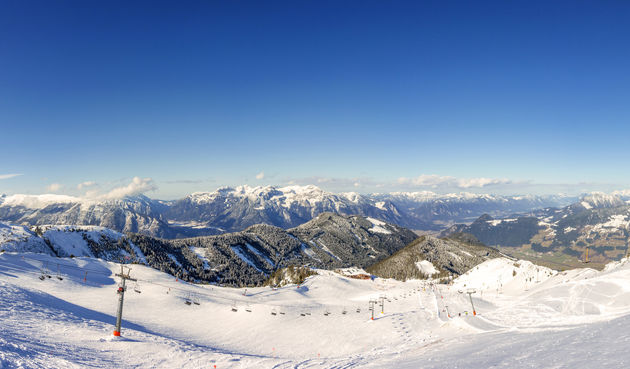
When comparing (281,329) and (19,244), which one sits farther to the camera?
(19,244)

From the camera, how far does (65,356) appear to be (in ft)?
78.0

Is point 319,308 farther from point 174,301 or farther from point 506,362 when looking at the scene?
point 506,362

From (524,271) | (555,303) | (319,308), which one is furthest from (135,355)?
(524,271)

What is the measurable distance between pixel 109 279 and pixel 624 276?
123 meters

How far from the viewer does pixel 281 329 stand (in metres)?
60.0

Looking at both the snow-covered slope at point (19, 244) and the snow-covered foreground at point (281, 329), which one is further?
the snow-covered slope at point (19, 244)

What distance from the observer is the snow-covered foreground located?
2234 cm

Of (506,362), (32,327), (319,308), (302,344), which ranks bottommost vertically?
(319,308)

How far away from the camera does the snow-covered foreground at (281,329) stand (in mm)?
22344

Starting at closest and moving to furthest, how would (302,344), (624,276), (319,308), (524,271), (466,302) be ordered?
(302,344), (624,276), (319,308), (466,302), (524,271)

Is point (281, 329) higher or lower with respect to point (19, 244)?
higher

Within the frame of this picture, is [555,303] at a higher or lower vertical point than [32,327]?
lower

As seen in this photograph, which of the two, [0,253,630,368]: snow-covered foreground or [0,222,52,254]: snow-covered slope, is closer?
[0,253,630,368]: snow-covered foreground

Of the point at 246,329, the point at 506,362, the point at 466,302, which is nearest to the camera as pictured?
the point at 506,362
